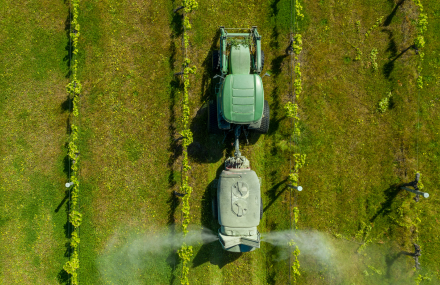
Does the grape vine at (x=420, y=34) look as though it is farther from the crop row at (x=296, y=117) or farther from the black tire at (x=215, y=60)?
the black tire at (x=215, y=60)

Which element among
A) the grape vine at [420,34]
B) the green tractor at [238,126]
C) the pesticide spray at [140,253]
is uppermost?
the grape vine at [420,34]

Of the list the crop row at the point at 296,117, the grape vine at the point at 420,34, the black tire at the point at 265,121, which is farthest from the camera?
the grape vine at the point at 420,34

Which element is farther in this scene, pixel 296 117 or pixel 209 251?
pixel 209 251

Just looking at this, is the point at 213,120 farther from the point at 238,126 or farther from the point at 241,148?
the point at 241,148

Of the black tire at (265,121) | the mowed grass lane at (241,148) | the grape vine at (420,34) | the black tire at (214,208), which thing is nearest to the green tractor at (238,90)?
the black tire at (265,121)

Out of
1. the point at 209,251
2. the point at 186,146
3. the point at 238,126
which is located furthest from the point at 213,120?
the point at 209,251
